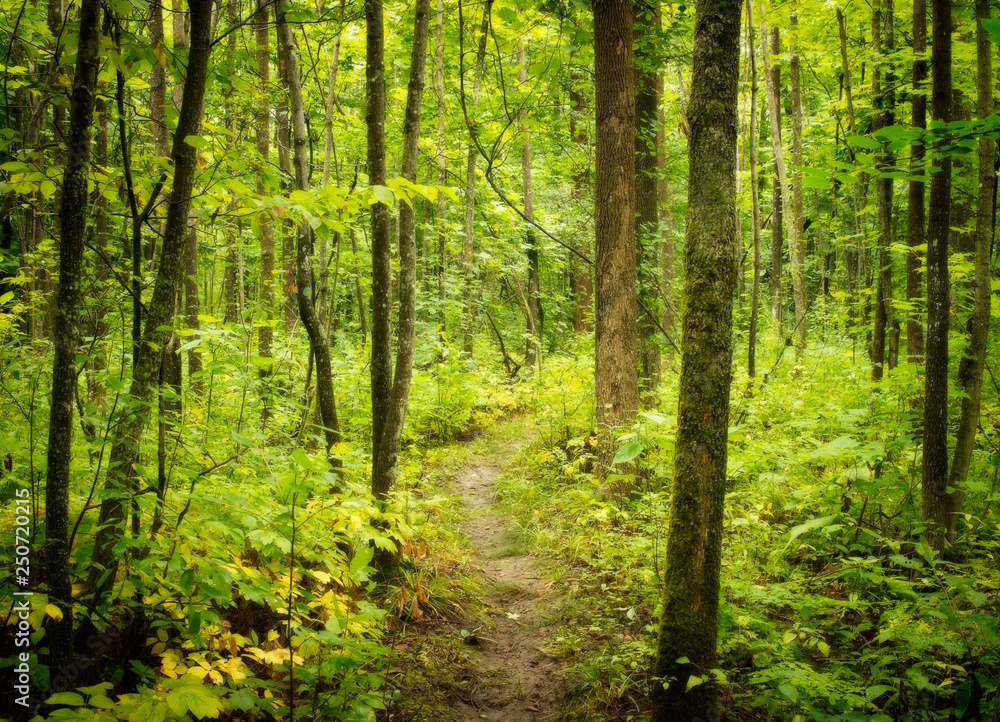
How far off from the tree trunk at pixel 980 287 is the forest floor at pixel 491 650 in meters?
3.28

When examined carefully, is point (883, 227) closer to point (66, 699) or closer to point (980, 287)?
point (980, 287)

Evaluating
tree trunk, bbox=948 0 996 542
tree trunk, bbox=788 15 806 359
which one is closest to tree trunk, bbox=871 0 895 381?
tree trunk, bbox=948 0 996 542

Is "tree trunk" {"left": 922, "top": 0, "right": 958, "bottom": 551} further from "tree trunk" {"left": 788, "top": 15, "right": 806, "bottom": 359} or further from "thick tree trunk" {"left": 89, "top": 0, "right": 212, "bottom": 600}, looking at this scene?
"tree trunk" {"left": 788, "top": 15, "right": 806, "bottom": 359}

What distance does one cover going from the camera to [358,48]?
1304cm

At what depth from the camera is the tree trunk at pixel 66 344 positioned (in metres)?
2.20

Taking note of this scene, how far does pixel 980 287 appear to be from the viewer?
4.01 metres

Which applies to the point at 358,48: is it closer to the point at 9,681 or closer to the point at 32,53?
the point at 32,53

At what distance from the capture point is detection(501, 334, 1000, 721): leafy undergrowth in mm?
2844

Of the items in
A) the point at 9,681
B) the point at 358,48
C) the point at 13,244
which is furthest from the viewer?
Answer: the point at 358,48

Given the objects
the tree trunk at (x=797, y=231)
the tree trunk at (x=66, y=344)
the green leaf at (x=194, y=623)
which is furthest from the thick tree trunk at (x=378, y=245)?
the tree trunk at (x=797, y=231)

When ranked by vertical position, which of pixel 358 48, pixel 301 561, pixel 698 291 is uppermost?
pixel 358 48

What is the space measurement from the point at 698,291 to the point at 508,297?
17.1m

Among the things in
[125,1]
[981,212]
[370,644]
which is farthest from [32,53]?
[981,212]

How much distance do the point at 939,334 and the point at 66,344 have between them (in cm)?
545
